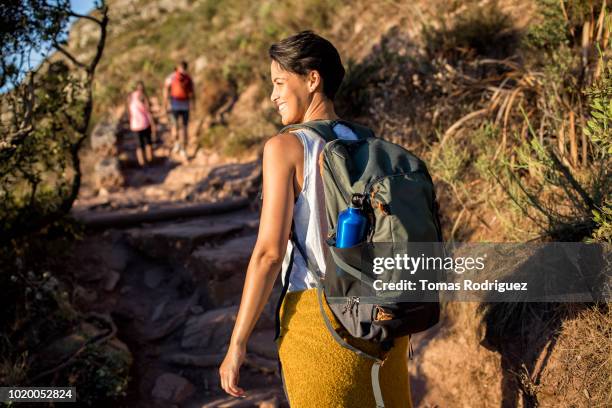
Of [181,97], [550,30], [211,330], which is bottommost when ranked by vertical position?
[211,330]

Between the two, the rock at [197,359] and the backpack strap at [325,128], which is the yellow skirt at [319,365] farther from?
the rock at [197,359]

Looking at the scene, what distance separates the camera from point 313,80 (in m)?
2.00

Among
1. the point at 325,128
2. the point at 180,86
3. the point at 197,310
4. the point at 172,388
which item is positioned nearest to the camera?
the point at 325,128

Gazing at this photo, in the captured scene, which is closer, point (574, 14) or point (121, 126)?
point (574, 14)

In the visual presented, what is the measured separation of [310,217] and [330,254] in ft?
0.51

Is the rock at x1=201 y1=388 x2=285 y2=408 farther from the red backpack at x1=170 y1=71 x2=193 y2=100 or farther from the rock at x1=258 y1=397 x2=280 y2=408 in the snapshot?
the red backpack at x1=170 y1=71 x2=193 y2=100

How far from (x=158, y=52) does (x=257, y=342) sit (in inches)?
733

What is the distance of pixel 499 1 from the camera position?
321 inches

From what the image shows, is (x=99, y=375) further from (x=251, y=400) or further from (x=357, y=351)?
(x=357, y=351)

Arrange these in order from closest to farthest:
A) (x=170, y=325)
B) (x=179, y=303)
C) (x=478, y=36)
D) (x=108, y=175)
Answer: (x=170, y=325) → (x=179, y=303) → (x=478, y=36) → (x=108, y=175)

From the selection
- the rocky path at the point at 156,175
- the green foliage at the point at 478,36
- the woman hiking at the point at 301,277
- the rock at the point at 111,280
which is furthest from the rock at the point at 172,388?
the green foliage at the point at 478,36

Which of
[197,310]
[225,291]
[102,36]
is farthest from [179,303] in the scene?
[102,36]

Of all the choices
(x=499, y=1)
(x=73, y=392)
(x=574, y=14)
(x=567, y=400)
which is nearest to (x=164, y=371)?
(x=73, y=392)

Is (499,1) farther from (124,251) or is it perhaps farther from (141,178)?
(141,178)
